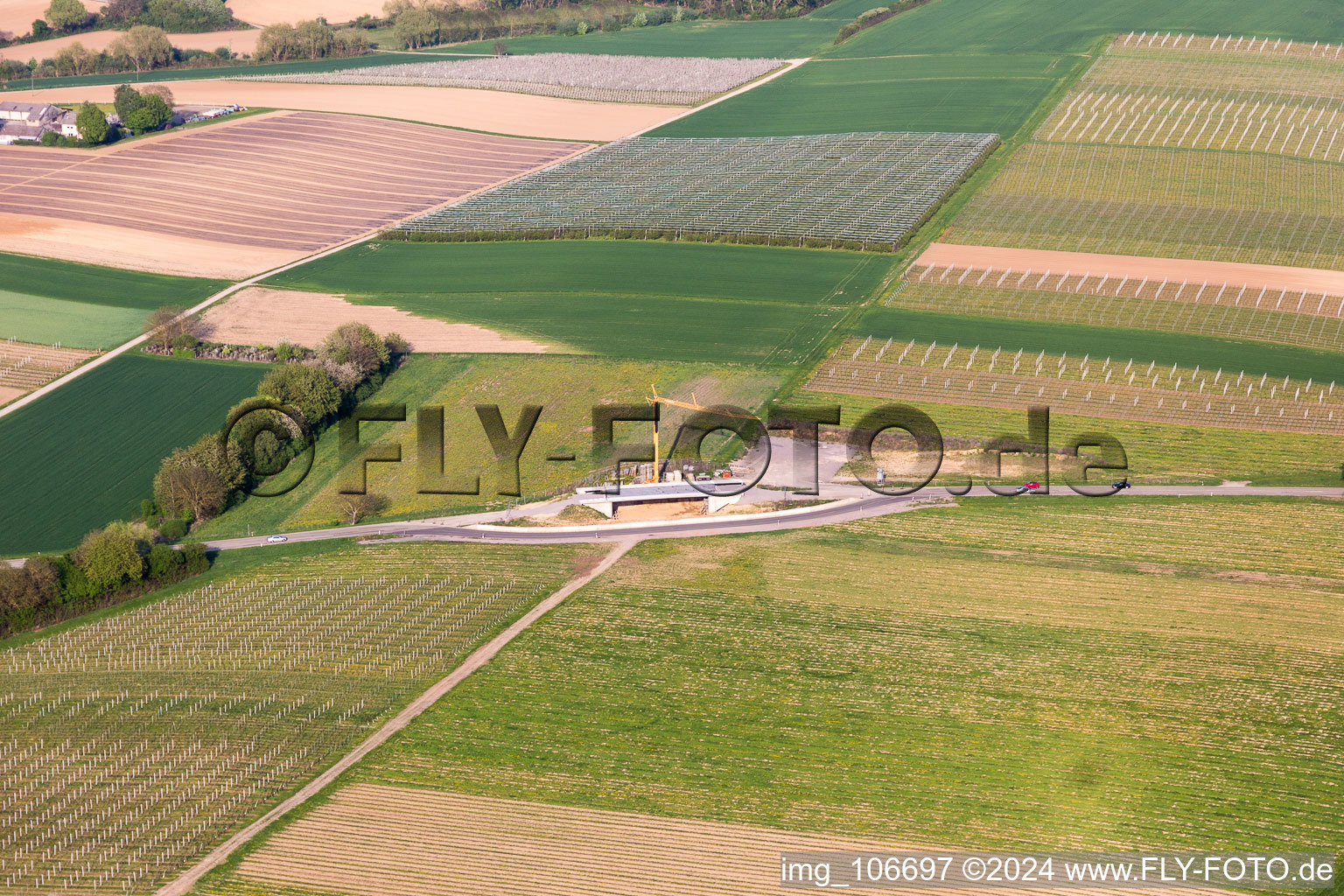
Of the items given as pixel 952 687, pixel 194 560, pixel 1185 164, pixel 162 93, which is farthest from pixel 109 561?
pixel 1185 164

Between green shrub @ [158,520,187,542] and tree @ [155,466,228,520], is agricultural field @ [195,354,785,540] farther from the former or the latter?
green shrub @ [158,520,187,542]

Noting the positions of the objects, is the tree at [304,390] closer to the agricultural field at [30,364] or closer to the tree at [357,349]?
the tree at [357,349]

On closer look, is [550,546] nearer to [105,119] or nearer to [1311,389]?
[1311,389]

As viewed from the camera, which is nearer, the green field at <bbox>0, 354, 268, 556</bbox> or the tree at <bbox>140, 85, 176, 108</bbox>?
the green field at <bbox>0, 354, 268, 556</bbox>

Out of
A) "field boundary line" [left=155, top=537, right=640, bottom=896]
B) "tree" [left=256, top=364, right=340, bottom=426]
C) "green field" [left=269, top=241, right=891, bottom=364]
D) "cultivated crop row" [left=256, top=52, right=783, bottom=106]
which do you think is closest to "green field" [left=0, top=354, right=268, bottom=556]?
"tree" [left=256, top=364, right=340, bottom=426]

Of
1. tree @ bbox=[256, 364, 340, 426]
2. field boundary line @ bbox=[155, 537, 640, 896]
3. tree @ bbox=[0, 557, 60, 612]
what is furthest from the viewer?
tree @ bbox=[256, 364, 340, 426]

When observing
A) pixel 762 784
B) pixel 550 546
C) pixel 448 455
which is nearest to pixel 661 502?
pixel 550 546
